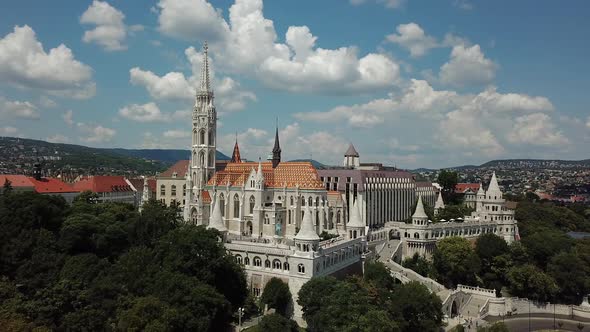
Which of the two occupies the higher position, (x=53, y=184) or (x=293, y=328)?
(x=53, y=184)

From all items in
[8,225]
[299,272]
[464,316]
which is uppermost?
[8,225]

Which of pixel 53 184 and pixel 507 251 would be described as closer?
pixel 507 251

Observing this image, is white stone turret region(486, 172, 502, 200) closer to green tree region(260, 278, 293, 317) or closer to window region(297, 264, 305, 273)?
window region(297, 264, 305, 273)

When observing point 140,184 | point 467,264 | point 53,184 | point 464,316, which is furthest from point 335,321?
point 140,184

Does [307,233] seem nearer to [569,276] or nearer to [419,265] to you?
[419,265]

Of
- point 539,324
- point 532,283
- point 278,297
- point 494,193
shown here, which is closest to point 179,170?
point 278,297

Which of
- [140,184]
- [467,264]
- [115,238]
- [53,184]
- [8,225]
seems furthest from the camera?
[140,184]

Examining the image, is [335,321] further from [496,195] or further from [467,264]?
[496,195]

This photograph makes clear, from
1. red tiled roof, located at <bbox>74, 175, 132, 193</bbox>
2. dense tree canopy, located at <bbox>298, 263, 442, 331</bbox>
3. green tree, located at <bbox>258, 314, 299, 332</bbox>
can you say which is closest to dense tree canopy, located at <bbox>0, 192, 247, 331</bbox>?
green tree, located at <bbox>258, 314, 299, 332</bbox>
